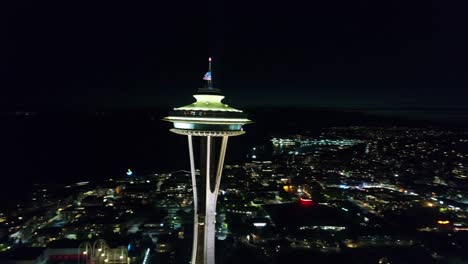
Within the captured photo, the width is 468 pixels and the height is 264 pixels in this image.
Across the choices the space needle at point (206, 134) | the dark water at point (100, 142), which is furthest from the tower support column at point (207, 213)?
the dark water at point (100, 142)

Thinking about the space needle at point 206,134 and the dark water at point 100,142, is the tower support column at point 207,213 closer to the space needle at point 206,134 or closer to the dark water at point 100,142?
the space needle at point 206,134

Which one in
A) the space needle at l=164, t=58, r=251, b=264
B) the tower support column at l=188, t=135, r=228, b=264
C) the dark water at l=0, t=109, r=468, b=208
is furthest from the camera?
the dark water at l=0, t=109, r=468, b=208

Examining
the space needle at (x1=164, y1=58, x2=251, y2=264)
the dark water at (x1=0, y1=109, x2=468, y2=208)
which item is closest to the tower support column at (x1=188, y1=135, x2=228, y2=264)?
the space needle at (x1=164, y1=58, x2=251, y2=264)

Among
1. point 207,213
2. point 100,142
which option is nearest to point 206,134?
point 207,213

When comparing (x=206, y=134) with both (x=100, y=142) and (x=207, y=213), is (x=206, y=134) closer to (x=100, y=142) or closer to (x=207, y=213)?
(x=207, y=213)

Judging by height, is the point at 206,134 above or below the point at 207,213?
above

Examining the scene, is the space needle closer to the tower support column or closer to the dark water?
the tower support column
